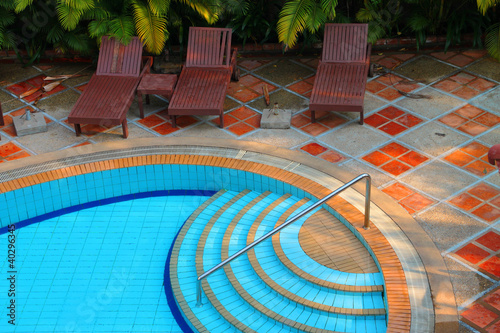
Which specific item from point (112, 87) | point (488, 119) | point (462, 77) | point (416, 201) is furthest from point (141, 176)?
point (462, 77)

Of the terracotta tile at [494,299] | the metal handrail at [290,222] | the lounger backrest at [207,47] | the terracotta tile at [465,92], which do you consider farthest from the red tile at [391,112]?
the terracotta tile at [494,299]

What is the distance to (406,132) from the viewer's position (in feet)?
33.5

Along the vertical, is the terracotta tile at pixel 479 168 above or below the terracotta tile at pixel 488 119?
below

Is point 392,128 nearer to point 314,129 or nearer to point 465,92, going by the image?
point 314,129

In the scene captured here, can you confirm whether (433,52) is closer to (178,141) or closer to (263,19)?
(263,19)

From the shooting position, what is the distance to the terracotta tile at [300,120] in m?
10.6

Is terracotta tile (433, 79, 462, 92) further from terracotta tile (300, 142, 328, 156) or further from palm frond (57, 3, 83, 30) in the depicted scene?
palm frond (57, 3, 83, 30)

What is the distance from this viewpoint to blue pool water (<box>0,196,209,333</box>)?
765 centimetres

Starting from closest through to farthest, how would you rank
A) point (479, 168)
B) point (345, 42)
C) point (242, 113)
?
point (479, 168), point (242, 113), point (345, 42)

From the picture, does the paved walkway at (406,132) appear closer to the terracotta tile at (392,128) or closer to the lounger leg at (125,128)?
the terracotta tile at (392,128)

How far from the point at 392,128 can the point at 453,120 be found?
969 millimetres

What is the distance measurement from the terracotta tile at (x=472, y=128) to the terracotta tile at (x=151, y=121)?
4.71 meters

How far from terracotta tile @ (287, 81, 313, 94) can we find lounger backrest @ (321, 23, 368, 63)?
584mm

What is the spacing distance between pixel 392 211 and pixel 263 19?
565 cm
